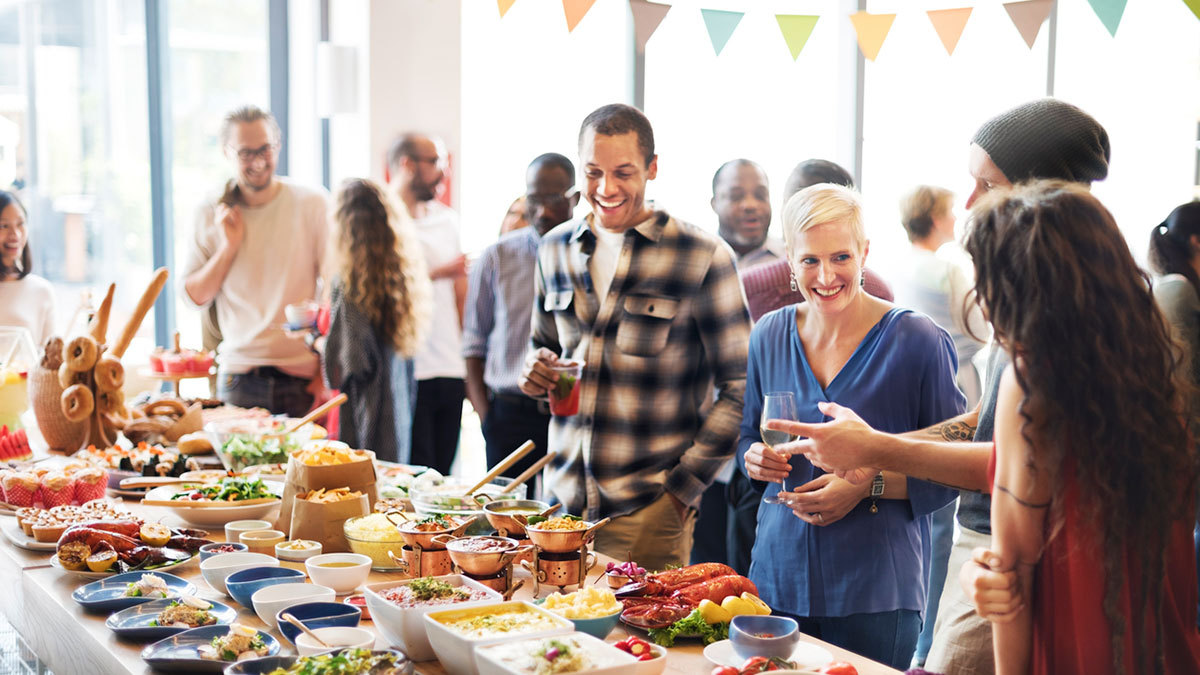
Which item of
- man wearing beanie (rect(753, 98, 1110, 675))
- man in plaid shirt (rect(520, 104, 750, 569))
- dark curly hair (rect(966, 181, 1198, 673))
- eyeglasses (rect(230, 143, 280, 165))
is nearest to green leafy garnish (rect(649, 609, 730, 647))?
man wearing beanie (rect(753, 98, 1110, 675))

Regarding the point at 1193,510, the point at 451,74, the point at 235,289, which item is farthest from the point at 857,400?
the point at 451,74

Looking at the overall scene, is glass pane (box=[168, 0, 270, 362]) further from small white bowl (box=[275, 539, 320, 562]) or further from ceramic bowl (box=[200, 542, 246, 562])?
small white bowl (box=[275, 539, 320, 562])

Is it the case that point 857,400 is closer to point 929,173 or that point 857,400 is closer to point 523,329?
point 523,329

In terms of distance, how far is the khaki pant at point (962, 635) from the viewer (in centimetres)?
186

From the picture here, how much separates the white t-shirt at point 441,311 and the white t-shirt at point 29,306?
1.54 meters

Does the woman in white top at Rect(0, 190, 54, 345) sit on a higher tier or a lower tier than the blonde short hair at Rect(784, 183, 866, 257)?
lower

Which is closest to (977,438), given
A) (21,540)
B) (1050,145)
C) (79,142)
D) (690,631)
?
(1050,145)

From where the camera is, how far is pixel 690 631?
5.66 feet

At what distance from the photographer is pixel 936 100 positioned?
6.66m

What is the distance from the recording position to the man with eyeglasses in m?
4.63

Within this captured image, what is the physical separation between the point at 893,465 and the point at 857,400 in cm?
43

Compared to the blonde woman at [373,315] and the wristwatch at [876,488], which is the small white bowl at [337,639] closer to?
the wristwatch at [876,488]

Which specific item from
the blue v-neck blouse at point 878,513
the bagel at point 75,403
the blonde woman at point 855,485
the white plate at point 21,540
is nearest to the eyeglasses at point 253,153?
the bagel at point 75,403

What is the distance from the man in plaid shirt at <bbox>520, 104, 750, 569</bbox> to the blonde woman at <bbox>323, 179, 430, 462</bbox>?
5.25ft
